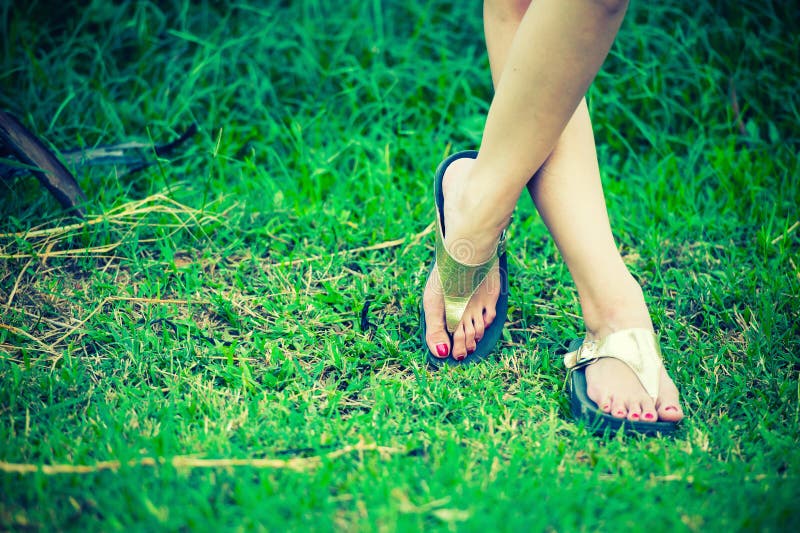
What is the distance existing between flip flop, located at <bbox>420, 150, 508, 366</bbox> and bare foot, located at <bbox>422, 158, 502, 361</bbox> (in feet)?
0.04

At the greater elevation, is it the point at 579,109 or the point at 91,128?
the point at 579,109

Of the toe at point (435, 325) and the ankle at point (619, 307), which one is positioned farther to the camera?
the toe at point (435, 325)

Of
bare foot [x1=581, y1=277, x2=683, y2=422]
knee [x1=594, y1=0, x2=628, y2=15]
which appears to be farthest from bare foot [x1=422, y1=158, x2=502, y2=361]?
knee [x1=594, y1=0, x2=628, y2=15]

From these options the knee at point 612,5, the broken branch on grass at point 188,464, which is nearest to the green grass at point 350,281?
the broken branch on grass at point 188,464

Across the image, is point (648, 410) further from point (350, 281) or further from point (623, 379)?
point (350, 281)

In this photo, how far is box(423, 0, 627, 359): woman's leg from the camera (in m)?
1.32

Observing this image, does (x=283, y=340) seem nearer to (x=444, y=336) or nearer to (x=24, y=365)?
(x=444, y=336)

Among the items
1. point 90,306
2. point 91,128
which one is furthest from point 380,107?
point 90,306

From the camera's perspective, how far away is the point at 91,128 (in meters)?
2.36

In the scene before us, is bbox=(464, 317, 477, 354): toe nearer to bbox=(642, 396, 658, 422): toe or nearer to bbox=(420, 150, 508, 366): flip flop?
bbox=(420, 150, 508, 366): flip flop

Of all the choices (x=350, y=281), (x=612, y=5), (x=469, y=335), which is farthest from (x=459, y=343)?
(x=612, y=5)

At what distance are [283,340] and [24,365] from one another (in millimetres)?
601

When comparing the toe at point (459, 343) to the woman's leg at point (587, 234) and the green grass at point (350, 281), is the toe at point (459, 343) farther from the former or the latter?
the woman's leg at point (587, 234)

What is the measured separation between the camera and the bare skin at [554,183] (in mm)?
1378
